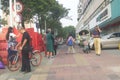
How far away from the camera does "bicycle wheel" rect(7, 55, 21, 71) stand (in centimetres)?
1592

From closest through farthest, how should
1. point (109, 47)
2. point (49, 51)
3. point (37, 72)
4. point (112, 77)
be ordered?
1. point (112, 77)
2. point (37, 72)
3. point (49, 51)
4. point (109, 47)

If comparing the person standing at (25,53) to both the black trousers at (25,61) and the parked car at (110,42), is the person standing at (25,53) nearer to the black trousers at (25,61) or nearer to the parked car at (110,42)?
the black trousers at (25,61)

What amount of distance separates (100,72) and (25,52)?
10.0 ft

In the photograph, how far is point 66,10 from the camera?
78.1 metres

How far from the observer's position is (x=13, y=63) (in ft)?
52.2

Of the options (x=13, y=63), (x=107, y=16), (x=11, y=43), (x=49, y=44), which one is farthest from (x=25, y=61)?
(x=107, y=16)

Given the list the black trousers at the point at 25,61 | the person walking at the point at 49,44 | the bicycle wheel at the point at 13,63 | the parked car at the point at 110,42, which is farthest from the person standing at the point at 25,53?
the parked car at the point at 110,42

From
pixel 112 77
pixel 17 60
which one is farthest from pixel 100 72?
pixel 17 60

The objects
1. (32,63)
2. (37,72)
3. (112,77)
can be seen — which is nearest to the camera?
(112,77)

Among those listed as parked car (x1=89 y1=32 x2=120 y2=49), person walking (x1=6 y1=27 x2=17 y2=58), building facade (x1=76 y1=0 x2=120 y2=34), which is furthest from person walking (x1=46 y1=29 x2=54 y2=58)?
parked car (x1=89 y1=32 x2=120 y2=49)

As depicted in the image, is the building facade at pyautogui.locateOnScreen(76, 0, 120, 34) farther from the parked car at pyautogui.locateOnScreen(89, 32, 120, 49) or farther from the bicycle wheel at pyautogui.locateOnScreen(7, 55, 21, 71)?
the bicycle wheel at pyautogui.locateOnScreen(7, 55, 21, 71)

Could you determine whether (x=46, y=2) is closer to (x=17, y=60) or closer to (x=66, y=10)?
(x=17, y=60)

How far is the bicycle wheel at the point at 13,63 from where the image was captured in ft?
52.2

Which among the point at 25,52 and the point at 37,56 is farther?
the point at 37,56
